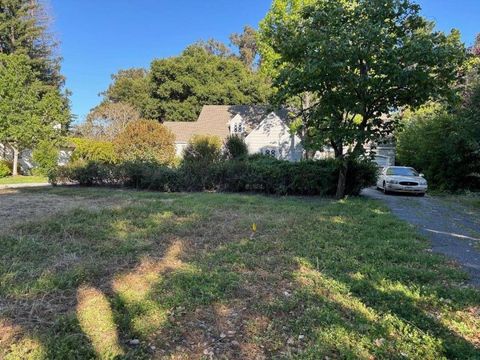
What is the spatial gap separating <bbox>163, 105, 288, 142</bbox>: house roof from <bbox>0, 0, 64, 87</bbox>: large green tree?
1306 centimetres

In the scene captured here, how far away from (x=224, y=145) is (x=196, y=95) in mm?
19103

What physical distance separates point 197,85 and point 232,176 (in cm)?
2929

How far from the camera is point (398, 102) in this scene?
1116 cm

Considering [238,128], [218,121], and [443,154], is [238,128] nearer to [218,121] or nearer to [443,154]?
[218,121]

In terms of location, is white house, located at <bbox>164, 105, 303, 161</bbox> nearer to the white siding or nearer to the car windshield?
the white siding

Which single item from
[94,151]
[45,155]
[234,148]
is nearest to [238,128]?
[234,148]

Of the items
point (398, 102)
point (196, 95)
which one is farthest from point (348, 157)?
point (196, 95)

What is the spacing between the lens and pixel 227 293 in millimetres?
3881

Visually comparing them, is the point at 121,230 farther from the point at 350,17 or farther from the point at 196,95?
the point at 196,95

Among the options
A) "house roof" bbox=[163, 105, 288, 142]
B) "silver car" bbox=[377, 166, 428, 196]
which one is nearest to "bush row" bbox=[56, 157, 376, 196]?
"silver car" bbox=[377, 166, 428, 196]

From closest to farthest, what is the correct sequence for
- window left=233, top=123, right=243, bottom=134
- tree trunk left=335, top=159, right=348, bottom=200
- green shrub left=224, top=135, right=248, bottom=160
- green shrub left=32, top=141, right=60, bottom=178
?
tree trunk left=335, top=159, right=348, bottom=200 → green shrub left=32, top=141, right=60, bottom=178 → green shrub left=224, top=135, right=248, bottom=160 → window left=233, top=123, right=243, bottom=134

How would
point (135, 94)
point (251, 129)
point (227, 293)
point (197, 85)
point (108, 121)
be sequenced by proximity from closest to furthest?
point (227, 293), point (251, 129), point (108, 121), point (197, 85), point (135, 94)

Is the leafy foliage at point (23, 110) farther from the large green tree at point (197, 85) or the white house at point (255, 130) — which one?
the large green tree at point (197, 85)

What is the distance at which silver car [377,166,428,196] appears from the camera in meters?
14.8
